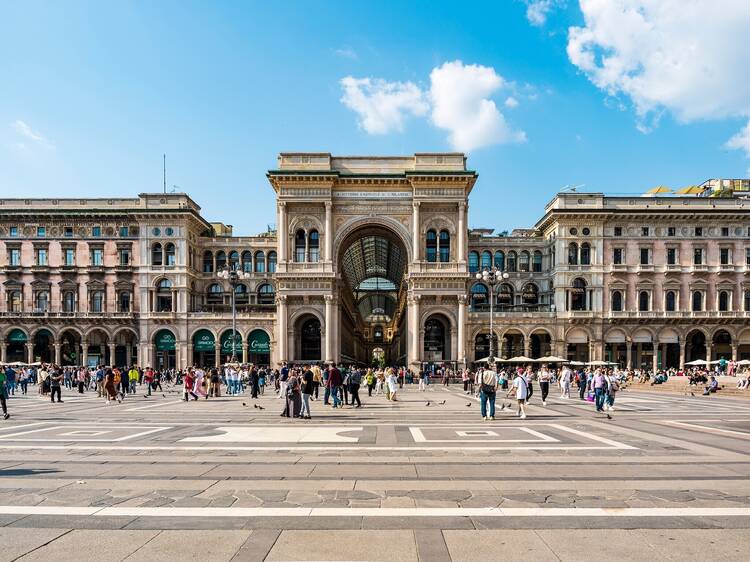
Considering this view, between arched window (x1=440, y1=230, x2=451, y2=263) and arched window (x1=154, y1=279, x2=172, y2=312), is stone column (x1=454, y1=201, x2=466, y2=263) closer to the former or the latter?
arched window (x1=440, y1=230, x2=451, y2=263)

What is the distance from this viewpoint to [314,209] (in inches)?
2516

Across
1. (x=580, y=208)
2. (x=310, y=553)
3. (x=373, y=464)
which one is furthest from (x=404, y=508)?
(x=580, y=208)

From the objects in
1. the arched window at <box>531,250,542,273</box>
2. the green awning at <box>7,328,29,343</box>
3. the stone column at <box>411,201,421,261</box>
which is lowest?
the green awning at <box>7,328,29,343</box>

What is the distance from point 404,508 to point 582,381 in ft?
86.9

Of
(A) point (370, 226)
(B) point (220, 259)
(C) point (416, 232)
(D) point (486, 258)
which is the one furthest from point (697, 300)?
(B) point (220, 259)

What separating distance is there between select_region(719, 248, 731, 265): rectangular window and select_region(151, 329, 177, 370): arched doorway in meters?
66.3

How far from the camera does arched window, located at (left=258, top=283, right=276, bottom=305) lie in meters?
76.6

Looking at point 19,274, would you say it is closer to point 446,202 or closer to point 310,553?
point 446,202

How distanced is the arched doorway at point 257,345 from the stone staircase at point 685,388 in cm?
4058

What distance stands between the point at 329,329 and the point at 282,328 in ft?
16.6

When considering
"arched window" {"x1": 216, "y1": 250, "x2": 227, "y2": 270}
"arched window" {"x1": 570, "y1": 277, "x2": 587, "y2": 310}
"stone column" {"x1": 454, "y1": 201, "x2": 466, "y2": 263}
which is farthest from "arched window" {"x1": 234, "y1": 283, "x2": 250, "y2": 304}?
"arched window" {"x1": 570, "y1": 277, "x2": 587, "y2": 310}

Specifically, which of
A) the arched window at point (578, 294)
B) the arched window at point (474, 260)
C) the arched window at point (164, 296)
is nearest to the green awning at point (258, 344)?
the arched window at point (164, 296)

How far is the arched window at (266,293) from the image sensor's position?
7662cm

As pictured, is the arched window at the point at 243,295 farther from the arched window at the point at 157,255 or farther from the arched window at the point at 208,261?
the arched window at the point at 157,255
